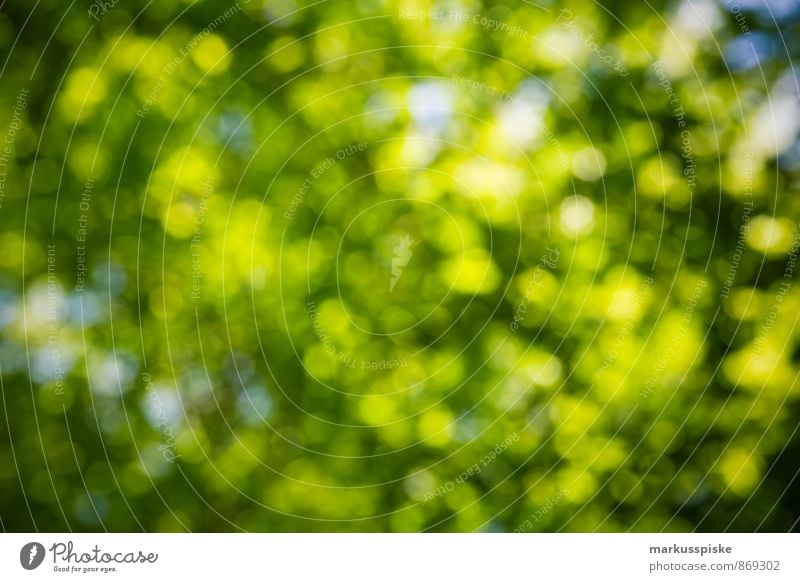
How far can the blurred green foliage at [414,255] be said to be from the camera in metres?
1.95

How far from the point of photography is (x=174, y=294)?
1.96 metres

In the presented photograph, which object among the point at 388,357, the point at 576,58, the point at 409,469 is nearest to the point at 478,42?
the point at 576,58

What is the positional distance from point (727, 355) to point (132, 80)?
222cm
